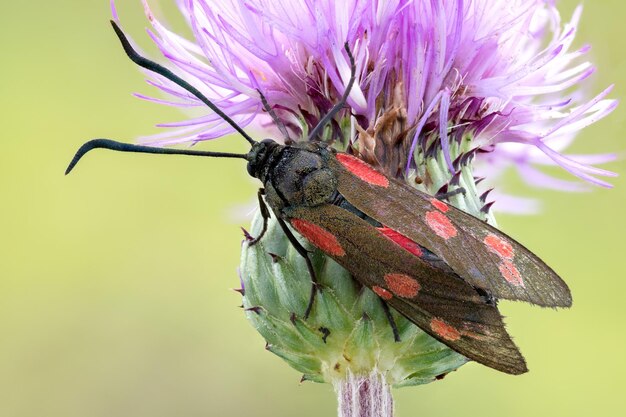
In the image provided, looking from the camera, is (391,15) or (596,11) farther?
(596,11)

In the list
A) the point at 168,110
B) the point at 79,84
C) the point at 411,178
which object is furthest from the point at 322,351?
the point at 79,84

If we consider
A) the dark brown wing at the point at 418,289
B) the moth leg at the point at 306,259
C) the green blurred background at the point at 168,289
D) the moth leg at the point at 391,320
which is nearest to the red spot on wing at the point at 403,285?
the dark brown wing at the point at 418,289

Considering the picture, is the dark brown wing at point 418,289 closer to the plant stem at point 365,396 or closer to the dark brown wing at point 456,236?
the dark brown wing at point 456,236

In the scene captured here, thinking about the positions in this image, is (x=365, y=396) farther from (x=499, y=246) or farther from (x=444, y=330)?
(x=499, y=246)

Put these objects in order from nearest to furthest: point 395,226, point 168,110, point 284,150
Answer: point 395,226 < point 284,150 < point 168,110

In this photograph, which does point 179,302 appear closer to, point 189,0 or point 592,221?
point 592,221

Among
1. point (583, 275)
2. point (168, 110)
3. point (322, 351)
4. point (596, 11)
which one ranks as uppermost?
point (596, 11)
